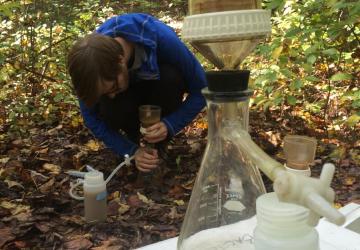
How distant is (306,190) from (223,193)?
266 millimetres

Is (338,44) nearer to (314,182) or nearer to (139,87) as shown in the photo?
(139,87)

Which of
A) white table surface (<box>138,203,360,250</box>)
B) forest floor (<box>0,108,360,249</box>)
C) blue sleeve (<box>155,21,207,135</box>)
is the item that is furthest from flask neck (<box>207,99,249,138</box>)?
blue sleeve (<box>155,21,207,135</box>)

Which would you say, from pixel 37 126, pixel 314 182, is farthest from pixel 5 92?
pixel 314 182

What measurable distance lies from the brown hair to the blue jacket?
18 cm

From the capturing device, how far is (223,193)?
0.67 m

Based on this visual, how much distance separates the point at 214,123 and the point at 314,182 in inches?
8.1

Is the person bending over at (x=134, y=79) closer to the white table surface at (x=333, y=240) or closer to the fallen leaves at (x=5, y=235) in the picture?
the fallen leaves at (x=5, y=235)

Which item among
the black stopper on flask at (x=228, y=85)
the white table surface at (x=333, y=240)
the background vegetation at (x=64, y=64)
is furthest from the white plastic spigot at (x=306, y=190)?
the background vegetation at (x=64, y=64)

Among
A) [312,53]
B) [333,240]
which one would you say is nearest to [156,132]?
[312,53]

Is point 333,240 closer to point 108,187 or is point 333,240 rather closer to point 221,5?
point 221,5

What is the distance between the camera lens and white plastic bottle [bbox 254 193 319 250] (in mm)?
452

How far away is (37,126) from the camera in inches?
102

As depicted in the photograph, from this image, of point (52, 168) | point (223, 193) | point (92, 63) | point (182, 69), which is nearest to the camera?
point (223, 193)

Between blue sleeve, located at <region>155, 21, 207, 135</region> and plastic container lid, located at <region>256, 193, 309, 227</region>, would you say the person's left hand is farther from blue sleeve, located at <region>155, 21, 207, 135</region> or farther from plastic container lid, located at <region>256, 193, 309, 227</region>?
plastic container lid, located at <region>256, 193, 309, 227</region>
